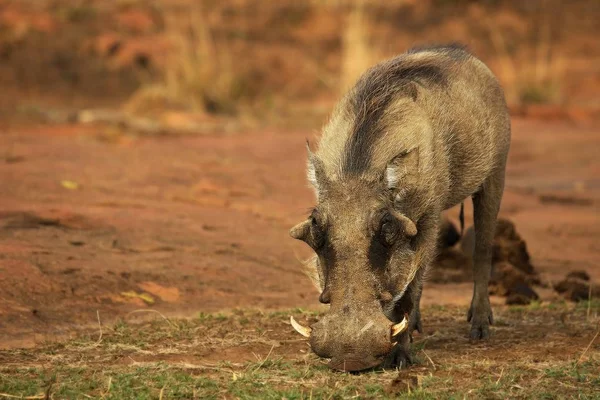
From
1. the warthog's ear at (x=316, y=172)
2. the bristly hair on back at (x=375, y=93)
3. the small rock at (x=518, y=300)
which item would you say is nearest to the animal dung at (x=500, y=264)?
the small rock at (x=518, y=300)

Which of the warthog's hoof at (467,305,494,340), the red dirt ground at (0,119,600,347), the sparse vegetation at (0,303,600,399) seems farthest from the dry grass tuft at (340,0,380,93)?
the sparse vegetation at (0,303,600,399)

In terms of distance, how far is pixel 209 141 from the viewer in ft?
41.0

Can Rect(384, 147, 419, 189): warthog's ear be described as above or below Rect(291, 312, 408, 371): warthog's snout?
above

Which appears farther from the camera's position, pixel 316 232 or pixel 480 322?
pixel 480 322

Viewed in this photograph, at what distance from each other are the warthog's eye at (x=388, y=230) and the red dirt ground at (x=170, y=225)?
72.4 inches

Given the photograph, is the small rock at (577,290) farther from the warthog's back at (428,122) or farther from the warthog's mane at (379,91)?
the warthog's mane at (379,91)

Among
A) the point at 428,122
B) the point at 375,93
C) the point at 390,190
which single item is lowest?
the point at 390,190

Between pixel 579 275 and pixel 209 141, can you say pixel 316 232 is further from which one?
pixel 209 141

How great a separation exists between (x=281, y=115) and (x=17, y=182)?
7.98 meters

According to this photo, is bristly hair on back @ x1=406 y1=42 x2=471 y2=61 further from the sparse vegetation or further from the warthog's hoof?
the sparse vegetation

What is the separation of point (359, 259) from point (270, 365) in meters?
0.67

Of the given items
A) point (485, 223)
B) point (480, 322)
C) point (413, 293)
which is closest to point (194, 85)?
point (485, 223)

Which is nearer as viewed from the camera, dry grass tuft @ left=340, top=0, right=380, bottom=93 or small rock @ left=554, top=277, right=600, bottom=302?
small rock @ left=554, top=277, right=600, bottom=302

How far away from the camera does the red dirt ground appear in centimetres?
603
